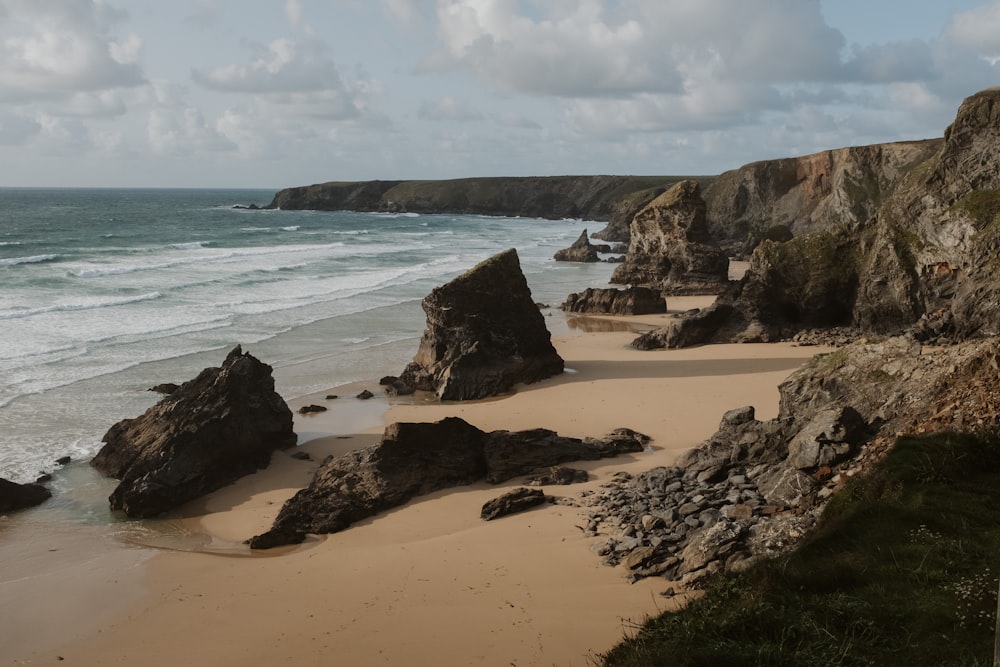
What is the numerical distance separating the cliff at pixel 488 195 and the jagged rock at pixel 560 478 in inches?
4513

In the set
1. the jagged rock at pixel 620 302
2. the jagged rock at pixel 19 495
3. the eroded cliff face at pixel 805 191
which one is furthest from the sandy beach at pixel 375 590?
the eroded cliff face at pixel 805 191

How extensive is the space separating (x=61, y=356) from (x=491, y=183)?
12978 centimetres

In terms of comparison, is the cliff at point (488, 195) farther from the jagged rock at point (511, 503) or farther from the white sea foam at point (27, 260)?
the jagged rock at point (511, 503)

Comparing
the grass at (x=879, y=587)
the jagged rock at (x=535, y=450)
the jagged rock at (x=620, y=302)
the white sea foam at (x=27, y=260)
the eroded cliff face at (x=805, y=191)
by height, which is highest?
the eroded cliff face at (x=805, y=191)

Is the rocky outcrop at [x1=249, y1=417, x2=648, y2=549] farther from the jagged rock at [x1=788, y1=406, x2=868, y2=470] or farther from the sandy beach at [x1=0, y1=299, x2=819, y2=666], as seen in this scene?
the jagged rock at [x1=788, y1=406, x2=868, y2=470]

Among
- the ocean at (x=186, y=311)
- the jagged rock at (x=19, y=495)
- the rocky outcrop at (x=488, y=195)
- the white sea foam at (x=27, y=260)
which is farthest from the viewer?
the rocky outcrop at (x=488, y=195)

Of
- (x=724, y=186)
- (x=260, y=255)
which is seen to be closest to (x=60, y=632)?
(x=260, y=255)

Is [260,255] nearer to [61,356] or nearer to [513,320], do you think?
[61,356]

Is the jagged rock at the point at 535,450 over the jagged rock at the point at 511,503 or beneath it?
over

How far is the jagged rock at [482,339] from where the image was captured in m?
25.2

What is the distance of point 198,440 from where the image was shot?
18.1 meters

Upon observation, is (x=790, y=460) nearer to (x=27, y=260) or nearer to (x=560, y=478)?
(x=560, y=478)

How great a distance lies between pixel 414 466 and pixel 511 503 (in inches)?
A: 102

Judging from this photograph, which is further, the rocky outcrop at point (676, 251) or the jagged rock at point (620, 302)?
the rocky outcrop at point (676, 251)
